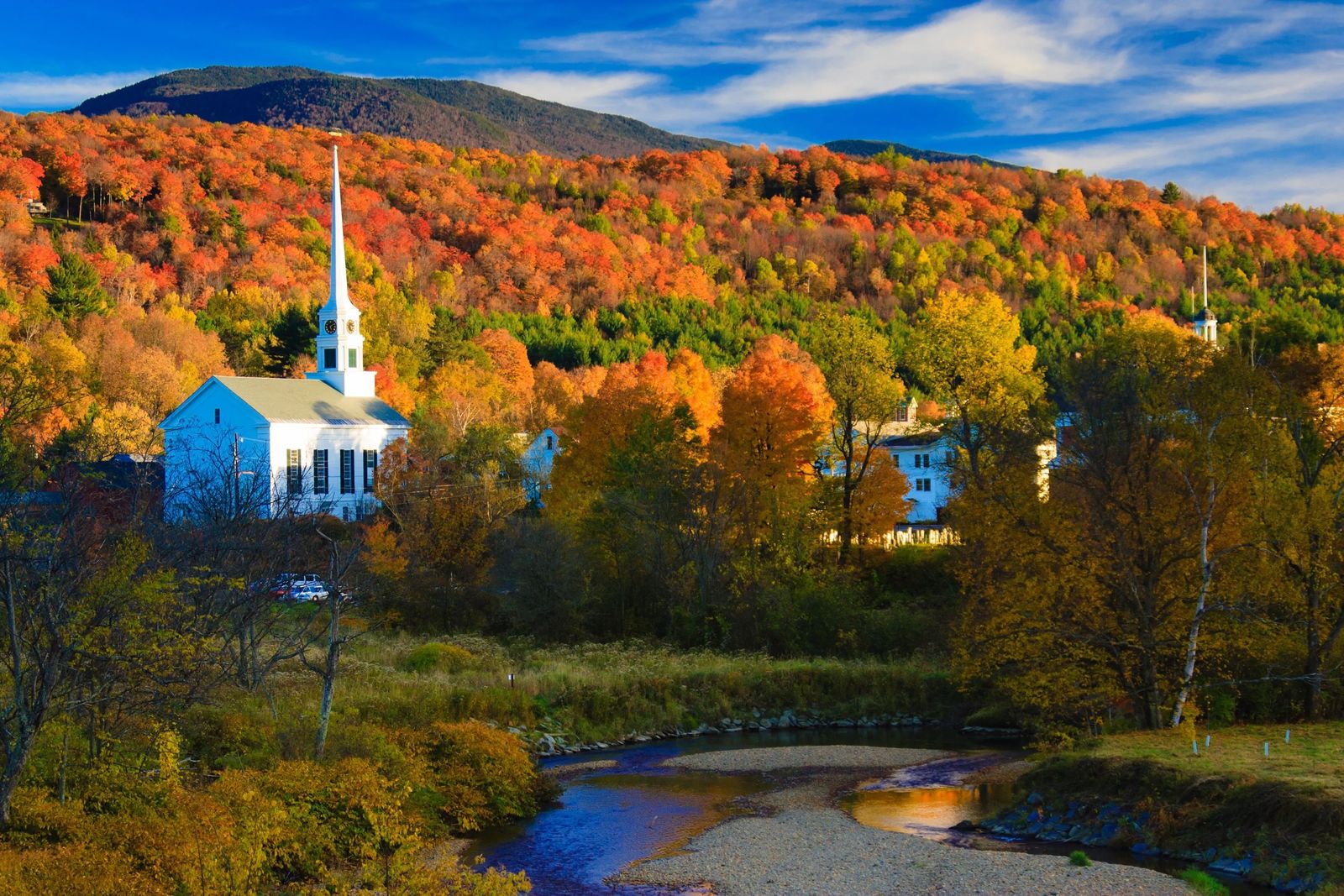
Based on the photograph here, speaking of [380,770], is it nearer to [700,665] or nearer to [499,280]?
[700,665]

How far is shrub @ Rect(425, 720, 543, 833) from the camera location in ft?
88.0

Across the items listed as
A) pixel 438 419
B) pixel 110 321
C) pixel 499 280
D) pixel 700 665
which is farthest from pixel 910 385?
pixel 700 665

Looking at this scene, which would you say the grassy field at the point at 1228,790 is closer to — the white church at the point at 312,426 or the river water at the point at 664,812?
the river water at the point at 664,812

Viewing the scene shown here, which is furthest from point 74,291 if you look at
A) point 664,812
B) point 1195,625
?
point 1195,625

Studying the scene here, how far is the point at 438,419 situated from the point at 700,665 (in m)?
29.7

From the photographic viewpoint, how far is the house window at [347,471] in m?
68.2

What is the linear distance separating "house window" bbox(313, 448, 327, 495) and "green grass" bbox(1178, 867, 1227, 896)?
51.1 meters

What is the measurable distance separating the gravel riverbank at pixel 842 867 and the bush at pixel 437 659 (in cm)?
1450

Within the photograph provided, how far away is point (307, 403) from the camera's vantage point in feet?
221

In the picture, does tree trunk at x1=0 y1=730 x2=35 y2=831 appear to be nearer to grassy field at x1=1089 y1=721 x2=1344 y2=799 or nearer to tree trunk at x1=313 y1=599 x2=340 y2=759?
tree trunk at x1=313 y1=599 x2=340 y2=759

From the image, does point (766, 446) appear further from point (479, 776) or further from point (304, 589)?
point (479, 776)

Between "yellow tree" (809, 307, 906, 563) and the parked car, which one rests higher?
"yellow tree" (809, 307, 906, 563)

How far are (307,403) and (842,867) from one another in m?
50.2

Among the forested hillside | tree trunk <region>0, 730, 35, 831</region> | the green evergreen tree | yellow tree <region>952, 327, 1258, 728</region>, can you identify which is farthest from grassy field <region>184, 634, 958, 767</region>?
the green evergreen tree
